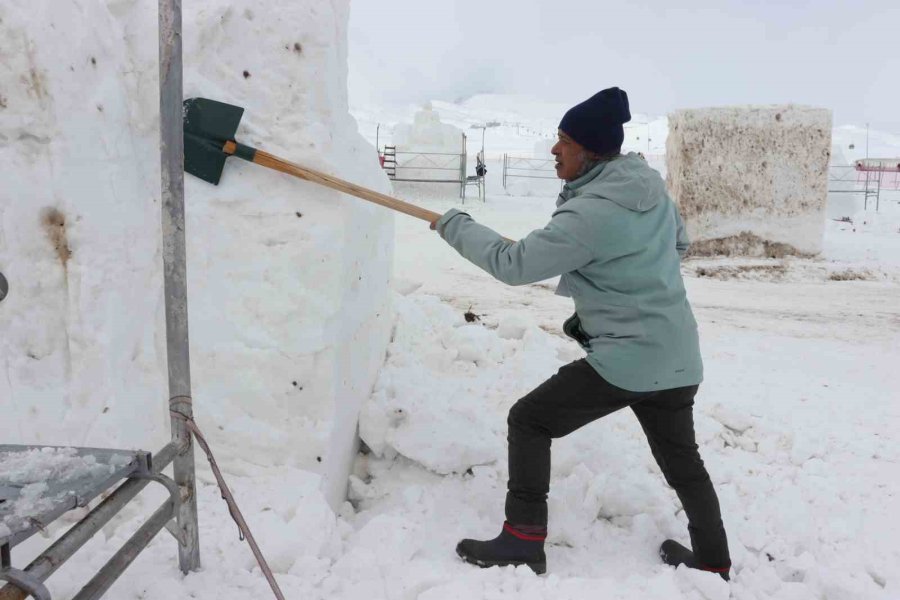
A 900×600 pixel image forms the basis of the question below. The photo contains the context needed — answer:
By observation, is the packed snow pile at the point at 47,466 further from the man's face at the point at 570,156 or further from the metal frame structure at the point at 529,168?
the metal frame structure at the point at 529,168

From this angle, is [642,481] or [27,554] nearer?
[27,554]

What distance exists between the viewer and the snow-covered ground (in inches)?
73.4

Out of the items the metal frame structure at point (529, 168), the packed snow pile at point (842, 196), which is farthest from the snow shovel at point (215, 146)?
the packed snow pile at point (842, 196)

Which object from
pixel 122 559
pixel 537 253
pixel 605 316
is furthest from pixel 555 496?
pixel 122 559

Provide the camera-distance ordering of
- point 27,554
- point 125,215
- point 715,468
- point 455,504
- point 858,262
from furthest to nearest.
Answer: point 858,262 → point 715,468 → point 455,504 → point 125,215 → point 27,554

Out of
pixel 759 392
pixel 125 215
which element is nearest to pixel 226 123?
pixel 125 215

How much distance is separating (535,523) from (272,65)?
64.3 inches

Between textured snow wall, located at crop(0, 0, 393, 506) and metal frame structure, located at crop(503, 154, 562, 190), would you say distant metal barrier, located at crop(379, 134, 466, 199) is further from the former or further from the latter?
textured snow wall, located at crop(0, 0, 393, 506)

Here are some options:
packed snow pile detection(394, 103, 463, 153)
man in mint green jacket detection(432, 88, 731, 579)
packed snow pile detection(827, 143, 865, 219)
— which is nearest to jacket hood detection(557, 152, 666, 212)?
man in mint green jacket detection(432, 88, 731, 579)

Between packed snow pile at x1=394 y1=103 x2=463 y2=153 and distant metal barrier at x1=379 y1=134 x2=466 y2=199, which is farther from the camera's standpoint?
packed snow pile at x1=394 y1=103 x2=463 y2=153

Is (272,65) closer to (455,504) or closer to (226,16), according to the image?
(226,16)

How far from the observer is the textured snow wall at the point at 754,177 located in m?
9.51

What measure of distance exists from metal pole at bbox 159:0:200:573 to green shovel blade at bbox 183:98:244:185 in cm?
46

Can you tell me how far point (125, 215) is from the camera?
79.7 inches
